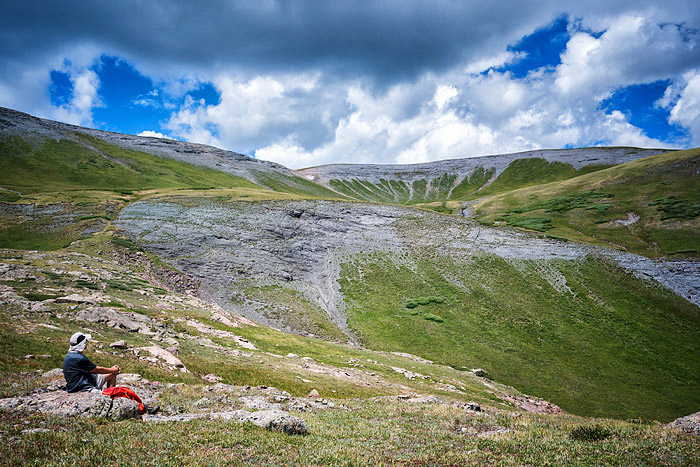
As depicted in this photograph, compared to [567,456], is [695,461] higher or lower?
higher

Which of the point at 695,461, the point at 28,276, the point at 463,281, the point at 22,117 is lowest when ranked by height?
the point at 463,281

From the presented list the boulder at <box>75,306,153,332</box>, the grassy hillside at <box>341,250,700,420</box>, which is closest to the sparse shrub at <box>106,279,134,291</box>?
the boulder at <box>75,306,153,332</box>

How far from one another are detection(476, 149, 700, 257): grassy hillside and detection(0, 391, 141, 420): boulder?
97695mm

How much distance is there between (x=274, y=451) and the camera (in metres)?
10.9

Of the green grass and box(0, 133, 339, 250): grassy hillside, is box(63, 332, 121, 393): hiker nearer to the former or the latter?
box(0, 133, 339, 250): grassy hillside

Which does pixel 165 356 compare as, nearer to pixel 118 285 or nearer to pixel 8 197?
pixel 118 285

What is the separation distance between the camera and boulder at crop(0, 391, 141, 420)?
440 inches

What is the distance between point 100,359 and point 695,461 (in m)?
28.0

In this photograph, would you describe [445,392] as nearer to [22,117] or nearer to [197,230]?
[197,230]

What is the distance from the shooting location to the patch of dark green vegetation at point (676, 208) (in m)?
86.4

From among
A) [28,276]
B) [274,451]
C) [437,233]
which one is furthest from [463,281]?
[28,276]

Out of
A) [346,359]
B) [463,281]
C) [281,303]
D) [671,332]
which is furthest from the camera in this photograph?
[463,281]

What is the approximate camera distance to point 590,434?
45.3 ft

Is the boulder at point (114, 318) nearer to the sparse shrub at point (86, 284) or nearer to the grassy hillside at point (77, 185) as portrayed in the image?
the sparse shrub at point (86, 284)
